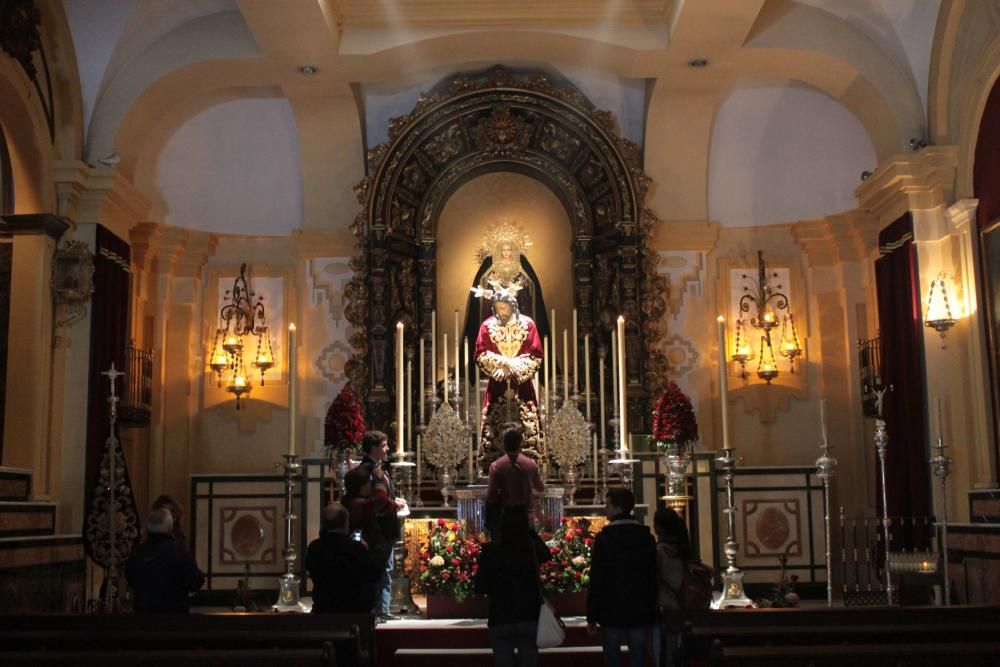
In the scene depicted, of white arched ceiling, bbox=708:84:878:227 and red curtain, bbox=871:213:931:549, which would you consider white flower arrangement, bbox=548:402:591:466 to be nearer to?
red curtain, bbox=871:213:931:549

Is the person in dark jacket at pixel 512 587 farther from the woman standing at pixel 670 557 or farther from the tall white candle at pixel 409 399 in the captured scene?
the tall white candle at pixel 409 399

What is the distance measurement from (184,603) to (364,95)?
8.85 metres

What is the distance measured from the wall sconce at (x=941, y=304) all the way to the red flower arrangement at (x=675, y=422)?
9.09 feet

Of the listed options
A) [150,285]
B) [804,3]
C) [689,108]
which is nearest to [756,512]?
[689,108]

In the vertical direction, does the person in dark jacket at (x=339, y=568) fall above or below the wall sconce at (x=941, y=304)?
below

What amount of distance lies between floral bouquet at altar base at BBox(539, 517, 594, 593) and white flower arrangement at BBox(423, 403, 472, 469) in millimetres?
1593

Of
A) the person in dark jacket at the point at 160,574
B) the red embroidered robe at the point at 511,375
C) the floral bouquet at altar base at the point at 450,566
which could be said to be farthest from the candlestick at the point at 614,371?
the person in dark jacket at the point at 160,574

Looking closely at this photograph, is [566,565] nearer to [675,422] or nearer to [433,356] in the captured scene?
[675,422]

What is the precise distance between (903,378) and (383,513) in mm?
6090

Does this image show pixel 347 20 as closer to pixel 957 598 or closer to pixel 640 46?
pixel 640 46

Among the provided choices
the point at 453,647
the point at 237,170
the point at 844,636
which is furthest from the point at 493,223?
the point at 844,636

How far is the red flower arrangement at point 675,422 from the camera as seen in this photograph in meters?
10.6

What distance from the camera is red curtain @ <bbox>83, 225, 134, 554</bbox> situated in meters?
11.8

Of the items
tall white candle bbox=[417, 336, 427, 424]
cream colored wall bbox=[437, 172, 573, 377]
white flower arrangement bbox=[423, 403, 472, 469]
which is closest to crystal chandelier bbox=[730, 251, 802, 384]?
cream colored wall bbox=[437, 172, 573, 377]
